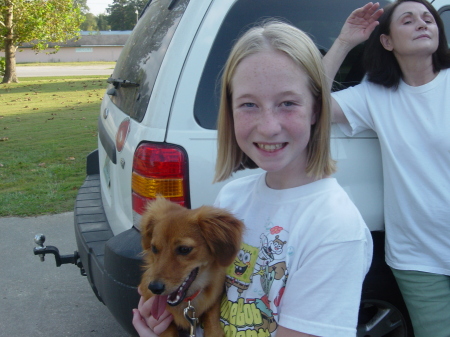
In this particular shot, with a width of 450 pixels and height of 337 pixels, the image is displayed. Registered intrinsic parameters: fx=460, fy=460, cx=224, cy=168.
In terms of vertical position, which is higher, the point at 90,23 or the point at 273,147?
the point at 90,23

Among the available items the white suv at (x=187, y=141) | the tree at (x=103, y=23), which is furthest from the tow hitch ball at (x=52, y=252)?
the tree at (x=103, y=23)

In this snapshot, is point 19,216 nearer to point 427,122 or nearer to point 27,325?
point 27,325

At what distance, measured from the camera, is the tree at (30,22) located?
945 inches

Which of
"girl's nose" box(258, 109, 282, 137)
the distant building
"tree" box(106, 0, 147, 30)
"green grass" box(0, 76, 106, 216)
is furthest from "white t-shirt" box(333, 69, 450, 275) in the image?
"tree" box(106, 0, 147, 30)

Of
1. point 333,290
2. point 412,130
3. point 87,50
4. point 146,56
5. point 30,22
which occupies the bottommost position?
point 87,50

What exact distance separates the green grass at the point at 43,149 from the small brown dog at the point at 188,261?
15.6ft

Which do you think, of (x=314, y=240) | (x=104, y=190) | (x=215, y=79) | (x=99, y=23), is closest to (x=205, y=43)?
(x=215, y=79)

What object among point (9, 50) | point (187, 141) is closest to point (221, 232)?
point (187, 141)

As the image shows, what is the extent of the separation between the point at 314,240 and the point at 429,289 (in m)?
1.37

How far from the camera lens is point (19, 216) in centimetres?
606

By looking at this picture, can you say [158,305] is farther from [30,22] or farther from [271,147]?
[30,22]

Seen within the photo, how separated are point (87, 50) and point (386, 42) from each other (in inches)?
2819

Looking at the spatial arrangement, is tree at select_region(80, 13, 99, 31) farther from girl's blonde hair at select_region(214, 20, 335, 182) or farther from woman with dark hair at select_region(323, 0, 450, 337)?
girl's blonde hair at select_region(214, 20, 335, 182)

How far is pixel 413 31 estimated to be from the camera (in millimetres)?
2457
